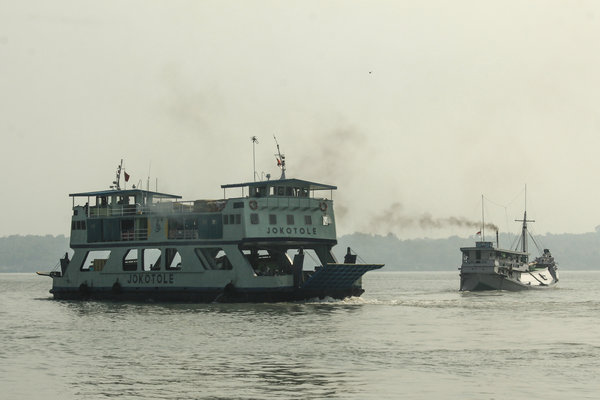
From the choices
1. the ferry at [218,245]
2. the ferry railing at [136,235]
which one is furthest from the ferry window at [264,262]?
the ferry railing at [136,235]

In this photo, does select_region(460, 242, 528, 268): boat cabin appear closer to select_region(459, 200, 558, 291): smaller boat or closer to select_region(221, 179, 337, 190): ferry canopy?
select_region(459, 200, 558, 291): smaller boat

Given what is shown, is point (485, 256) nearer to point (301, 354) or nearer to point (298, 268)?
point (298, 268)

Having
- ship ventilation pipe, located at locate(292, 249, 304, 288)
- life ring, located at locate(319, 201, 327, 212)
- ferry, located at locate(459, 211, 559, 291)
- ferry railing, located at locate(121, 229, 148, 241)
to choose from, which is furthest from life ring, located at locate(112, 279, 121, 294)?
ferry, located at locate(459, 211, 559, 291)

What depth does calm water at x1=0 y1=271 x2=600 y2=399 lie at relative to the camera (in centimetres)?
2650

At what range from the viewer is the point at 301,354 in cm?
3447

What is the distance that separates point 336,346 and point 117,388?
12339 millimetres

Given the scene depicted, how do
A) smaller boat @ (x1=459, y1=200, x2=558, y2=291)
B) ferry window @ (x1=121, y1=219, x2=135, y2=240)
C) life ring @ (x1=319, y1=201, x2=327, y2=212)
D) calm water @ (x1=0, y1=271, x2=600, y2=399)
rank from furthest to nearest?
1. smaller boat @ (x1=459, y1=200, x2=558, y2=291)
2. ferry window @ (x1=121, y1=219, x2=135, y2=240)
3. life ring @ (x1=319, y1=201, x2=327, y2=212)
4. calm water @ (x1=0, y1=271, x2=600, y2=399)

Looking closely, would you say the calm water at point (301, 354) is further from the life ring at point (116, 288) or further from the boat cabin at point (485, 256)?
the boat cabin at point (485, 256)

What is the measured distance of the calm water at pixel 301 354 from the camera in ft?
86.9

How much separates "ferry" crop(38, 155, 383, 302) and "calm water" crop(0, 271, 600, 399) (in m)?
3.15

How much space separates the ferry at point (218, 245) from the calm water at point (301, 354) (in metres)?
3.15

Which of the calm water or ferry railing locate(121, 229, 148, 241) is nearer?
the calm water

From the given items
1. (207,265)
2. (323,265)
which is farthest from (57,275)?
(323,265)

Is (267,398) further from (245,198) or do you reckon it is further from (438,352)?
(245,198)
